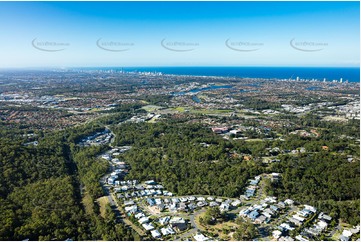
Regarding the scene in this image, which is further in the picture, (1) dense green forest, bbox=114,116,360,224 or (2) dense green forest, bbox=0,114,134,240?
(1) dense green forest, bbox=114,116,360,224

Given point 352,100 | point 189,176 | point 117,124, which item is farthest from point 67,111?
point 352,100

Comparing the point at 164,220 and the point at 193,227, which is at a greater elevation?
the point at 164,220

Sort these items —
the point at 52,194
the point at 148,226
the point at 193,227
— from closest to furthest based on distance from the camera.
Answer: the point at 148,226
the point at 193,227
the point at 52,194

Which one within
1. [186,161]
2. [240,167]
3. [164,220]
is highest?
[240,167]

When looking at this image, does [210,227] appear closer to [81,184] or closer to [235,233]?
[235,233]

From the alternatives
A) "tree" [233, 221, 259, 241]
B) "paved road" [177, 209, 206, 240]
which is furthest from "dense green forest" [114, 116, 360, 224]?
"tree" [233, 221, 259, 241]

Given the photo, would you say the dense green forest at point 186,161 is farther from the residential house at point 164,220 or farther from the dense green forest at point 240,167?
the residential house at point 164,220

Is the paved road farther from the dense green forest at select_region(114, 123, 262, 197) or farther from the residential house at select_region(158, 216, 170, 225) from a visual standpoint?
the dense green forest at select_region(114, 123, 262, 197)

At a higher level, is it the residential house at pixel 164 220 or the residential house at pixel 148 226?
the residential house at pixel 164 220

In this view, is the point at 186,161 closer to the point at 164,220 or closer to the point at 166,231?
the point at 164,220

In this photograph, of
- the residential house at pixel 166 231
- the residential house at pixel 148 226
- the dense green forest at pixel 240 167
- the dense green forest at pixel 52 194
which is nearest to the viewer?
the dense green forest at pixel 52 194

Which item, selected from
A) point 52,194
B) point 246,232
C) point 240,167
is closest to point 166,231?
point 246,232

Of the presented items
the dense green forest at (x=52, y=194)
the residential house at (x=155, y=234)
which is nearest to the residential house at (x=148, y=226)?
the residential house at (x=155, y=234)
